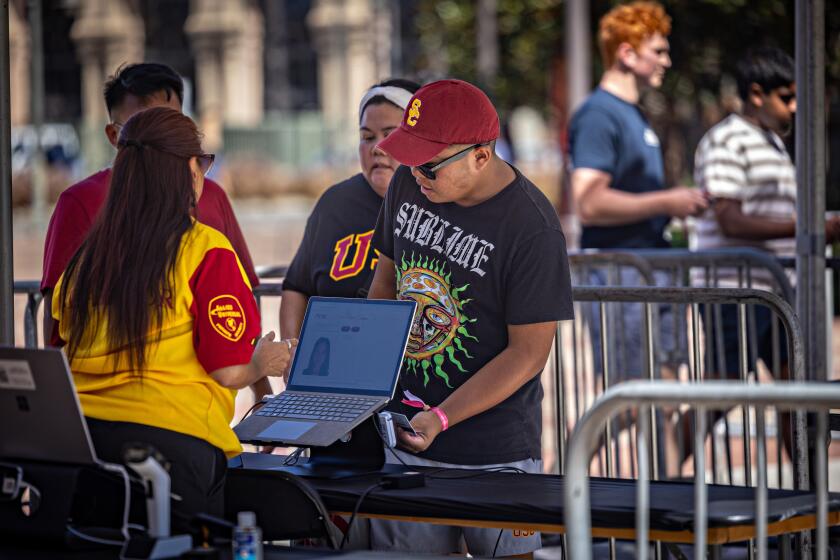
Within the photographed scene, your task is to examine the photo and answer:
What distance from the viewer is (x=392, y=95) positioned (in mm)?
5598

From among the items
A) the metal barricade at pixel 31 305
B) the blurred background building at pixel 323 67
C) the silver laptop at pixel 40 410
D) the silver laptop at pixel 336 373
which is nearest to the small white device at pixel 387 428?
the silver laptop at pixel 336 373

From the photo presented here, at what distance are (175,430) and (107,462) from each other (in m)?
0.20

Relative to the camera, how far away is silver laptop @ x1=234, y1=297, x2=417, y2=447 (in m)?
4.42

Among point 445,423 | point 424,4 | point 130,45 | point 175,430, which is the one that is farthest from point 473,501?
point 130,45

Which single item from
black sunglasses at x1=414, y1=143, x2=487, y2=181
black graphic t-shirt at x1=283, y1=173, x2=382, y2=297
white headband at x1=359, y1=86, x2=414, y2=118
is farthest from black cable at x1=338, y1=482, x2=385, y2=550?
white headband at x1=359, y1=86, x2=414, y2=118

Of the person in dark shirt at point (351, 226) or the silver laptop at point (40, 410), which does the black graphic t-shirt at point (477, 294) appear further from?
the silver laptop at point (40, 410)

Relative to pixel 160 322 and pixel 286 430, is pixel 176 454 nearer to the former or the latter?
pixel 160 322

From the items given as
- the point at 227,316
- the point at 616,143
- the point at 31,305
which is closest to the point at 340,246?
the point at 227,316

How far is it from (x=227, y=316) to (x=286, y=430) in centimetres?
53

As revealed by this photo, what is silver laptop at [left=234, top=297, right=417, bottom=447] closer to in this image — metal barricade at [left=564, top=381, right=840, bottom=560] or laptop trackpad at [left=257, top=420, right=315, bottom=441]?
laptop trackpad at [left=257, top=420, right=315, bottom=441]

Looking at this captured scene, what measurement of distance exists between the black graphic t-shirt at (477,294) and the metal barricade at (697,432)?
0.92 meters

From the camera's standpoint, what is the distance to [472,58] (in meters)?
23.9

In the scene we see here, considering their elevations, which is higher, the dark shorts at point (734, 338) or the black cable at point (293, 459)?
the dark shorts at point (734, 338)

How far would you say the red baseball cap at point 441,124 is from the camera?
452 cm
